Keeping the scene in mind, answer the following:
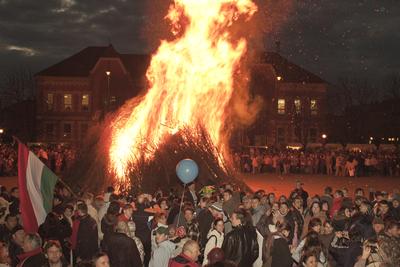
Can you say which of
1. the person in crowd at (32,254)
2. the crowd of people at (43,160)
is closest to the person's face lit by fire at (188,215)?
the person in crowd at (32,254)

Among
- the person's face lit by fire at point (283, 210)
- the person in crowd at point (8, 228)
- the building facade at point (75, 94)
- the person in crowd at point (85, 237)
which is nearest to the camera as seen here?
the person in crowd at point (8, 228)

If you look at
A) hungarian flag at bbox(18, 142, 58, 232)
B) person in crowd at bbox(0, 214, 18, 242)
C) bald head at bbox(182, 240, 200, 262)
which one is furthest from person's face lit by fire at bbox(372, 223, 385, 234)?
person in crowd at bbox(0, 214, 18, 242)

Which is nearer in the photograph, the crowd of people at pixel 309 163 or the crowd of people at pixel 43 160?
the crowd of people at pixel 43 160

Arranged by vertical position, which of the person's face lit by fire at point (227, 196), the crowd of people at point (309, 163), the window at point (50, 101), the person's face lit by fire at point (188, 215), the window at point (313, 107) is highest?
the window at point (50, 101)

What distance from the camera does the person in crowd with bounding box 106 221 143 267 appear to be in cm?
700

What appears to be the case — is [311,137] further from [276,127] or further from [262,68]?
[262,68]

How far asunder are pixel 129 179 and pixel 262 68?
1566 inches

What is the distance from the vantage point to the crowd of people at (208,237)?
241 inches

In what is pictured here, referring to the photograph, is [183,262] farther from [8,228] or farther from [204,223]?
[8,228]

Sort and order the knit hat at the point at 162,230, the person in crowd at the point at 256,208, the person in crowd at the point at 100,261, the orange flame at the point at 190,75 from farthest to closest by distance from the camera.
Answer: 1. the orange flame at the point at 190,75
2. the person in crowd at the point at 256,208
3. the knit hat at the point at 162,230
4. the person in crowd at the point at 100,261

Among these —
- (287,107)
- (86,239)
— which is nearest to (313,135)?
(287,107)

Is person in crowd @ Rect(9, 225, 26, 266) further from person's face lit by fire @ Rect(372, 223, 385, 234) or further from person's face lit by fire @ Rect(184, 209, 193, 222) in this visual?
person's face lit by fire @ Rect(372, 223, 385, 234)

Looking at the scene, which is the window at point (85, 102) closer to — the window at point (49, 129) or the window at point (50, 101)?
the window at point (50, 101)

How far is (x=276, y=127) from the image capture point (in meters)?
58.1
